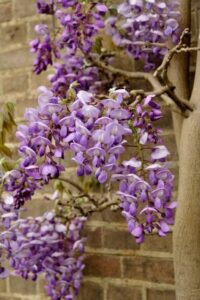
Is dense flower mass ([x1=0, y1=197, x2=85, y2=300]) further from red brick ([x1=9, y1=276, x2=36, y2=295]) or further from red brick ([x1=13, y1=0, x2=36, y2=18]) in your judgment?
red brick ([x1=13, y1=0, x2=36, y2=18])

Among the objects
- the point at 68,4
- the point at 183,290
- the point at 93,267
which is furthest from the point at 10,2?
the point at 183,290

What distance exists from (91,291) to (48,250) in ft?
0.98

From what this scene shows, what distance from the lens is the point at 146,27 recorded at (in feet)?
4.96

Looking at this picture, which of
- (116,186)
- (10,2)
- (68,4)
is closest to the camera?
(68,4)

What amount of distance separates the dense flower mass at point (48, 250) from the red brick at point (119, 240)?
0.36 feet

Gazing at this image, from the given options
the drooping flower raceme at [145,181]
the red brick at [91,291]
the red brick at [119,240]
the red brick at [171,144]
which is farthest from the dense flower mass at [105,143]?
the red brick at [91,291]

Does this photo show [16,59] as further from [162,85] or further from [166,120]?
[162,85]

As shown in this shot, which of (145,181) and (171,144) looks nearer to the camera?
(145,181)

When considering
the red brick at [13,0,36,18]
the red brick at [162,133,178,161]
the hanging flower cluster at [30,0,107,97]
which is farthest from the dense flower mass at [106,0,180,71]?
the red brick at [13,0,36,18]

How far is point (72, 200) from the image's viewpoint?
161cm

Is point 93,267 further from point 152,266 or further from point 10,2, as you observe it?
point 10,2

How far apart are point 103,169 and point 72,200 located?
1.61ft

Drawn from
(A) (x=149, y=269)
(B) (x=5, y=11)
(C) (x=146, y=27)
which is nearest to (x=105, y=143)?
(C) (x=146, y=27)

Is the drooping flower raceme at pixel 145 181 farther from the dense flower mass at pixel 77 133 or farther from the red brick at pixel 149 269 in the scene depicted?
the red brick at pixel 149 269
